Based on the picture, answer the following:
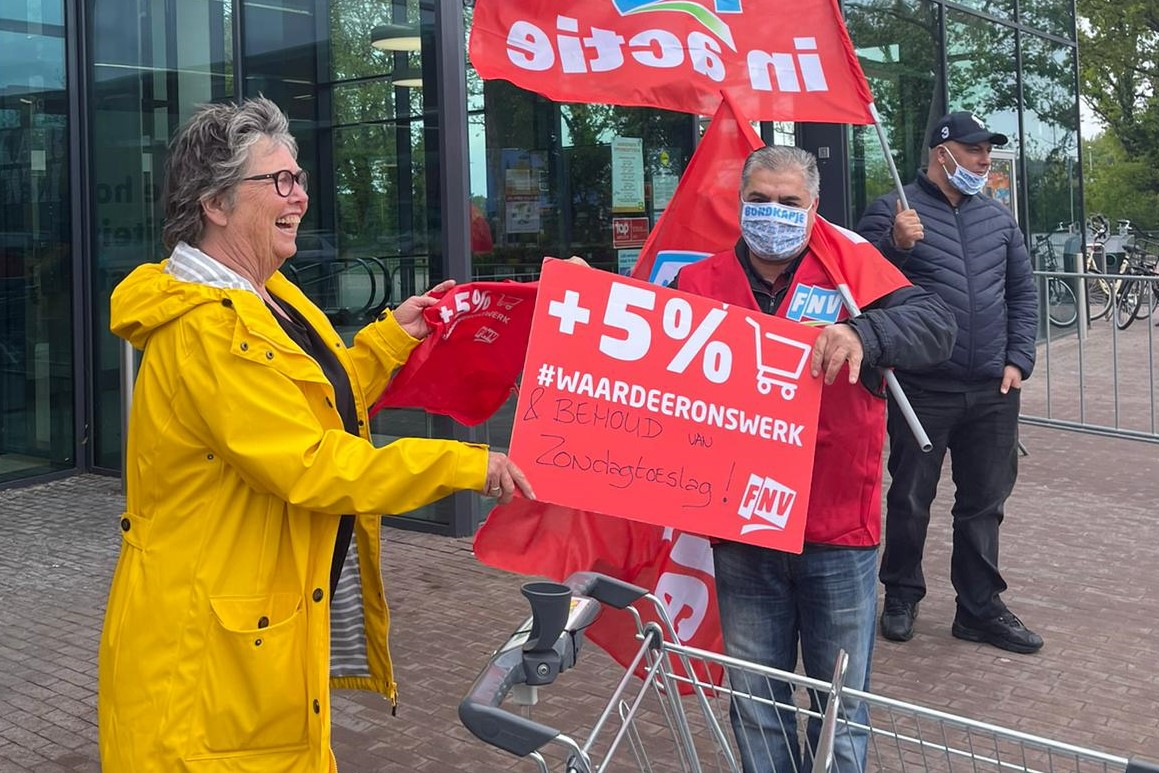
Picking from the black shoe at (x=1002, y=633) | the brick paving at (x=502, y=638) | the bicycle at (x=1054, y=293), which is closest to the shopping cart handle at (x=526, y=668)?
the brick paving at (x=502, y=638)

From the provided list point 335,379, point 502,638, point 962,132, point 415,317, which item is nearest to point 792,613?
point 415,317

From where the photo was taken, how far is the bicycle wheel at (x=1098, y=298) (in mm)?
17766

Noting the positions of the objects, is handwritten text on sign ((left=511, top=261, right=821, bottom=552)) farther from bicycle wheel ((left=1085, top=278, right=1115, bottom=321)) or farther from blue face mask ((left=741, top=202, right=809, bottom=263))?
bicycle wheel ((left=1085, top=278, right=1115, bottom=321))

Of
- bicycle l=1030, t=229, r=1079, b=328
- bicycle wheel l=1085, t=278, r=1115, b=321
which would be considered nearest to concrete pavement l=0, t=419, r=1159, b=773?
bicycle l=1030, t=229, r=1079, b=328

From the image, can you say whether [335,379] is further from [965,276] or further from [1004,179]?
[1004,179]

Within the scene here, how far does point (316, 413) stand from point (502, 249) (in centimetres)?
539

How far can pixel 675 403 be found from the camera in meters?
3.04

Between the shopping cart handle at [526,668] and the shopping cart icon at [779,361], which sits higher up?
the shopping cart icon at [779,361]

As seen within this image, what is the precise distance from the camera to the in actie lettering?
3846 millimetres

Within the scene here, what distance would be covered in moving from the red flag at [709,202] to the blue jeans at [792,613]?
112 cm

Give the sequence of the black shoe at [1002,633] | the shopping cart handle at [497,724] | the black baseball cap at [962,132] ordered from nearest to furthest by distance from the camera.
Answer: the shopping cart handle at [497,724]
the black baseball cap at [962,132]
the black shoe at [1002,633]

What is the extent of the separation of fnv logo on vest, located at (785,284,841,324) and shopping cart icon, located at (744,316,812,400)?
0.17 meters

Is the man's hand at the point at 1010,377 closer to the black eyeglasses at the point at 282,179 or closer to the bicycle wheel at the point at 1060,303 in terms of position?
the black eyeglasses at the point at 282,179

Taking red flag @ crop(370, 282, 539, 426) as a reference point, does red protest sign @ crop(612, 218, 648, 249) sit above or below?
above
